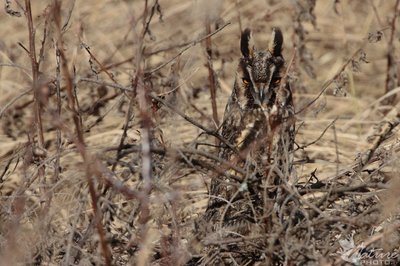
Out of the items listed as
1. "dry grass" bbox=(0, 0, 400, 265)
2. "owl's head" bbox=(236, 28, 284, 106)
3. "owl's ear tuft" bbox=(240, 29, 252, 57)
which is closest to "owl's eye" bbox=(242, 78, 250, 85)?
"owl's head" bbox=(236, 28, 284, 106)

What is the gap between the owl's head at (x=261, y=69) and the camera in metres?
4.35

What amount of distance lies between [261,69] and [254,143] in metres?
0.83

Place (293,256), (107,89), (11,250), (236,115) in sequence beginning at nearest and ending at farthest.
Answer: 1. (11,250)
2. (293,256)
3. (236,115)
4. (107,89)

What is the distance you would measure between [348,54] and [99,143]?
6.81ft

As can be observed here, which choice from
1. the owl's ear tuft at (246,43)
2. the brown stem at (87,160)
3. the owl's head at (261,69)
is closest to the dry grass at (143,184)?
the brown stem at (87,160)

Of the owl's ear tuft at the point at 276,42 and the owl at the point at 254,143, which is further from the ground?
the owl's ear tuft at the point at 276,42

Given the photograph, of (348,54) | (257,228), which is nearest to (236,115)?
(257,228)

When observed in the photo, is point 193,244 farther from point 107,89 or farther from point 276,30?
point 107,89

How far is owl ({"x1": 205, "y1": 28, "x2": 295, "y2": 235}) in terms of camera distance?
360 cm

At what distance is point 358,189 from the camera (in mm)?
3682

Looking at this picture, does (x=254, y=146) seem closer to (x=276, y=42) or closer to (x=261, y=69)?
(x=261, y=69)

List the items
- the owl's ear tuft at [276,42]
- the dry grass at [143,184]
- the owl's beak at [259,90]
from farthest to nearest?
the owl's ear tuft at [276,42] → the owl's beak at [259,90] → the dry grass at [143,184]

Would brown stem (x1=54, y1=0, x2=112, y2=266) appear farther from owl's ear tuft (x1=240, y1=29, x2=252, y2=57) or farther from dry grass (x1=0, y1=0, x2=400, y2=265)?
owl's ear tuft (x1=240, y1=29, x2=252, y2=57)

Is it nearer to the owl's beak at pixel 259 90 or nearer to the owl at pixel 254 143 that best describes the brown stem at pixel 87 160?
the owl at pixel 254 143
